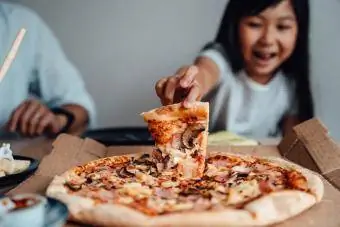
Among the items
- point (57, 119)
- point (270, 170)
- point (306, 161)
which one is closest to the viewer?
point (270, 170)

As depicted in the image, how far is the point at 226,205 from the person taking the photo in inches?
47.1

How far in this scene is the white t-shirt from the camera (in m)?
2.58

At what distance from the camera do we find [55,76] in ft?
8.59

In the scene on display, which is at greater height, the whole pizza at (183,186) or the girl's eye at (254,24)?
the girl's eye at (254,24)

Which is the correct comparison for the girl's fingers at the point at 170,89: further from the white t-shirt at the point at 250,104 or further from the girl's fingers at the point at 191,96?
the white t-shirt at the point at 250,104

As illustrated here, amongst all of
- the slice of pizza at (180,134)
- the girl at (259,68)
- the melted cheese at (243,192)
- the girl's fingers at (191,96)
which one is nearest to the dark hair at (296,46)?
the girl at (259,68)

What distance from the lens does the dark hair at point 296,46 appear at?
8.20 ft

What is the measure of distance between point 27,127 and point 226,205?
113 centimetres

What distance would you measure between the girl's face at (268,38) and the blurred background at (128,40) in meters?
0.16

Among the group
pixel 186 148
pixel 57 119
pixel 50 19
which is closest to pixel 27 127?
pixel 57 119

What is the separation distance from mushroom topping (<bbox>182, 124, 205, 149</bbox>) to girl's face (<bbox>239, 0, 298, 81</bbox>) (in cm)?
109

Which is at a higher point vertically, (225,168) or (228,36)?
(228,36)

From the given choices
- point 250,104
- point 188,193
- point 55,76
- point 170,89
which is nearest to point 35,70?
point 55,76

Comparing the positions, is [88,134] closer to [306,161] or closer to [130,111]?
[130,111]
